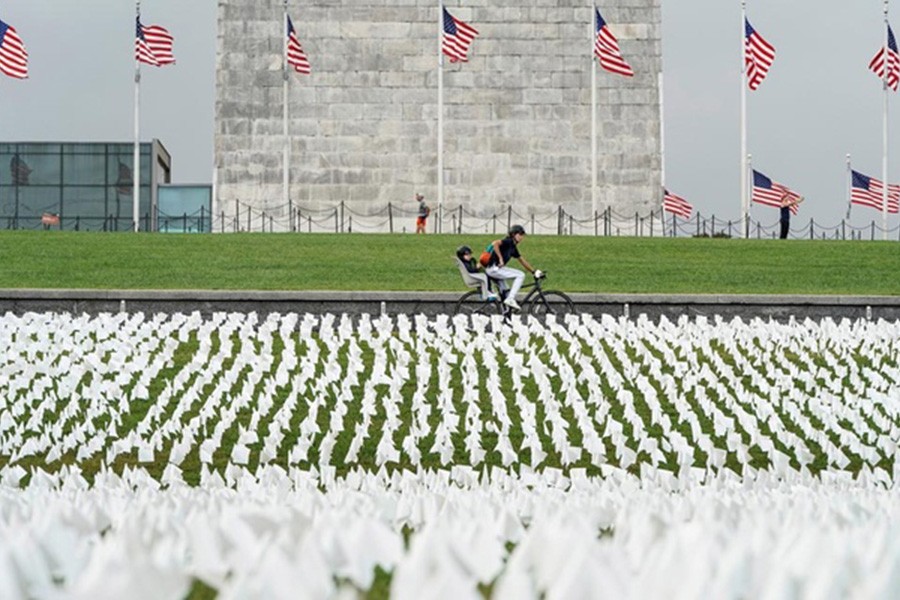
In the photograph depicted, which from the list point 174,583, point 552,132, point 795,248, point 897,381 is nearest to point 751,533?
point 174,583

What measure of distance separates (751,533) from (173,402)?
371 inches

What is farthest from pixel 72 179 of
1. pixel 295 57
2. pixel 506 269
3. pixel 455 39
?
pixel 506 269

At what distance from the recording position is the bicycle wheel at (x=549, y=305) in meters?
18.5

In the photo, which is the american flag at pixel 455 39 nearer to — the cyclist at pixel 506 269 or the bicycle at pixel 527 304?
the bicycle at pixel 527 304

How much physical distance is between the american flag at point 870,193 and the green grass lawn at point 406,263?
7.36 metres

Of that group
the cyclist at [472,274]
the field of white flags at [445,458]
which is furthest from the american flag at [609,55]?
the field of white flags at [445,458]

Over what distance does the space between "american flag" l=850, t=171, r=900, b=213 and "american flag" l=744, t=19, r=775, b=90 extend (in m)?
3.81

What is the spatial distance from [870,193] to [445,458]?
31.8 meters

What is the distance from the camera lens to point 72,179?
176 ft

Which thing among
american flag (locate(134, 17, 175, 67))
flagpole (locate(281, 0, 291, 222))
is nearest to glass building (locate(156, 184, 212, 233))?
flagpole (locate(281, 0, 291, 222))

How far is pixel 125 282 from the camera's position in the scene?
22.2 metres

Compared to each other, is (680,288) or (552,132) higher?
(552,132)

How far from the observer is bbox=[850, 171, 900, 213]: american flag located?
3872 centimetres

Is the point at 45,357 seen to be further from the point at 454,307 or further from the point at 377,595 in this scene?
the point at 377,595
